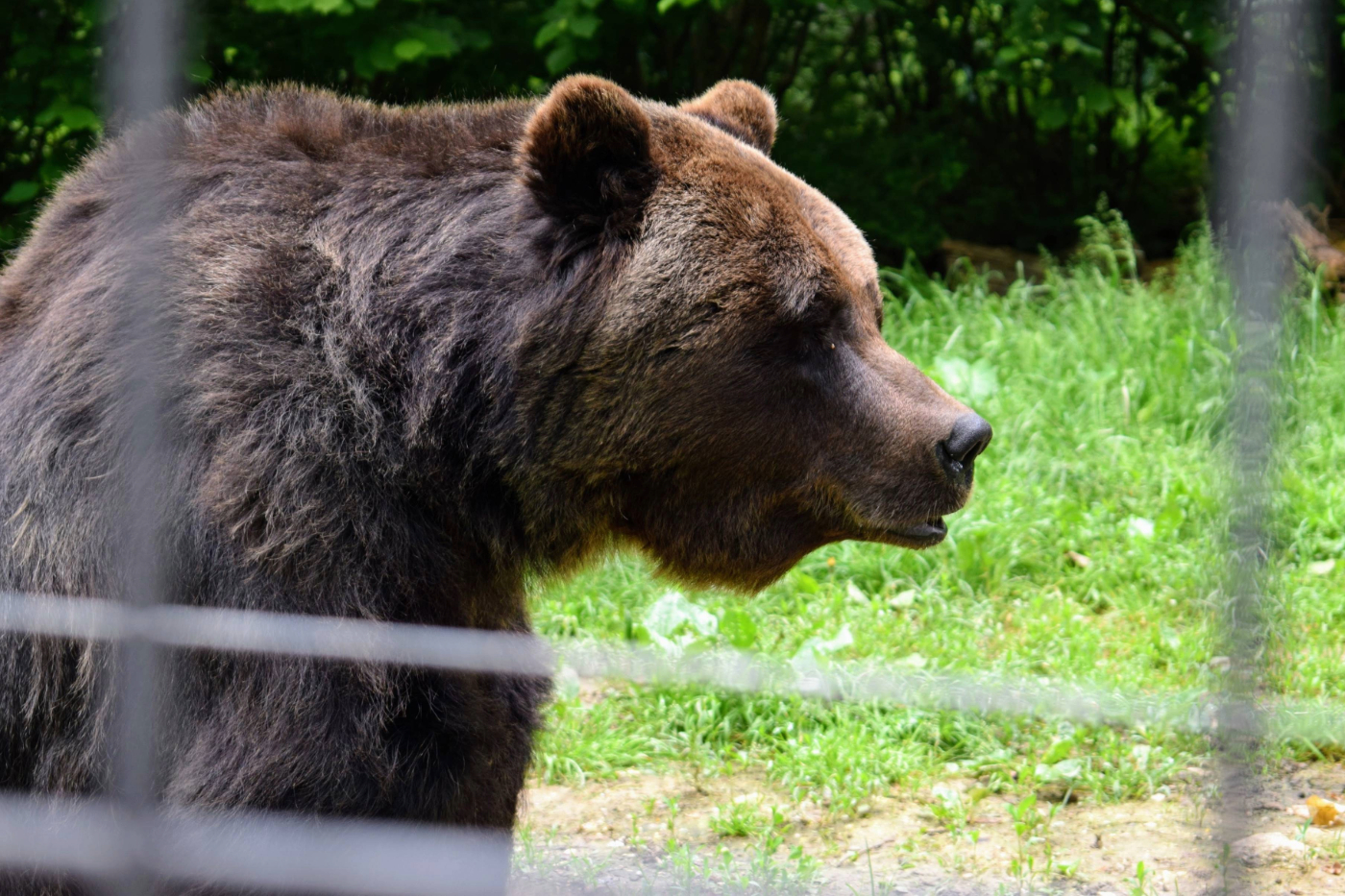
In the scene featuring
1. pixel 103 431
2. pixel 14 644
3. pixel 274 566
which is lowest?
pixel 14 644

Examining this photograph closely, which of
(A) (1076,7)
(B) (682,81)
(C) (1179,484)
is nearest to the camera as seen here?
(C) (1179,484)

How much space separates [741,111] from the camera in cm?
322

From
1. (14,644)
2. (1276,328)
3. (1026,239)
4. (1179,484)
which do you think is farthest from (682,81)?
(1276,328)

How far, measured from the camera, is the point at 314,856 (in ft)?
7.51

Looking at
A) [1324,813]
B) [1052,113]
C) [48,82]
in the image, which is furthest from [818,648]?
[48,82]

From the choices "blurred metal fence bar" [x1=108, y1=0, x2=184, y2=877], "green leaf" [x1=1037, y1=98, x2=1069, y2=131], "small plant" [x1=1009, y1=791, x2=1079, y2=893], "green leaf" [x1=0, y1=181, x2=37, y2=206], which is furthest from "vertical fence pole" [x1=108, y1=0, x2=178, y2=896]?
"green leaf" [x1=1037, y1=98, x2=1069, y2=131]

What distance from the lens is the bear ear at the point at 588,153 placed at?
262 cm

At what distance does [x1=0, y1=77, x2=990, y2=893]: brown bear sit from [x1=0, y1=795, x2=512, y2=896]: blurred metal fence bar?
44 millimetres

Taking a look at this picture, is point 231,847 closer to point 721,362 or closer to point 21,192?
point 721,362

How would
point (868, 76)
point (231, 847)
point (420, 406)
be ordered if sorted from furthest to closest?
point (868, 76) → point (420, 406) → point (231, 847)

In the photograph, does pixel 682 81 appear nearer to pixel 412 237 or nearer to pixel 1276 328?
pixel 412 237

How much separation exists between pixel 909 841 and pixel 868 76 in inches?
257

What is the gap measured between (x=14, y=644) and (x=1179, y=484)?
373cm

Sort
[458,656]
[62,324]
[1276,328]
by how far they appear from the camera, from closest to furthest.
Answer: [1276,328]
[458,656]
[62,324]
